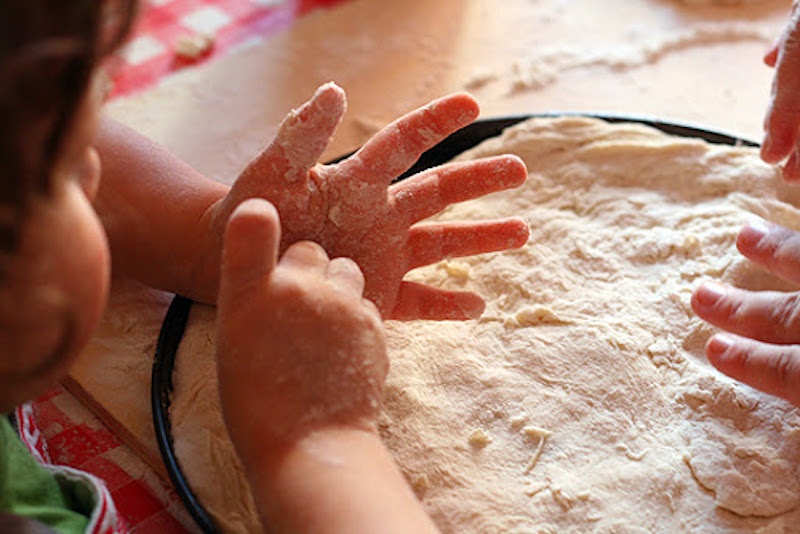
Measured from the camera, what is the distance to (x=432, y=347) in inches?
30.9

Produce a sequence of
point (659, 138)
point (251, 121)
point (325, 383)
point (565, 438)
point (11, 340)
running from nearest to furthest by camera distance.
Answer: point (11, 340) < point (325, 383) < point (565, 438) < point (659, 138) < point (251, 121)

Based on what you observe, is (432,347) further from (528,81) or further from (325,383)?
(528,81)

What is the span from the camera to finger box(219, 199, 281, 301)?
22.7 inches

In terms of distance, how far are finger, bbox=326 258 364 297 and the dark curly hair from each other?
257mm

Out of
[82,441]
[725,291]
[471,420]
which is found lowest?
[82,441]

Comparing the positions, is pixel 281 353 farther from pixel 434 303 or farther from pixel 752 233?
pixel 752 233

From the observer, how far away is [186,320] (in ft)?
2.62

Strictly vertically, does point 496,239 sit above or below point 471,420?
above

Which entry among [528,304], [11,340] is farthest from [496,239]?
[11,340]

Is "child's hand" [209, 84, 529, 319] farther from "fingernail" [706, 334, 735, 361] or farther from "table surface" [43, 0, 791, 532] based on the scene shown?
"table surface" [43, 0, 791, 532]

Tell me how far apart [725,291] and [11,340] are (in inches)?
24.3

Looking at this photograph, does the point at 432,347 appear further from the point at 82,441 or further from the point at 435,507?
the point at 82,441

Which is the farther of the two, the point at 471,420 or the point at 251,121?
the point at 251,121

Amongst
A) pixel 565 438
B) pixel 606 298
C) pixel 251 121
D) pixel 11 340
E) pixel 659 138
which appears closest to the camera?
pixel 11 340
